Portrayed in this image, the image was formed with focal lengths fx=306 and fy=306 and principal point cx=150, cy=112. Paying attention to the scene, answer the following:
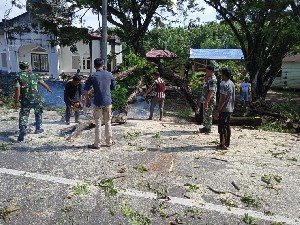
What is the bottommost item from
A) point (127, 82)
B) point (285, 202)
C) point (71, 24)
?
point (285, 202)

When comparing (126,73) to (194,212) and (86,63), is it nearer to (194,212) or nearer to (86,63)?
(194,212)

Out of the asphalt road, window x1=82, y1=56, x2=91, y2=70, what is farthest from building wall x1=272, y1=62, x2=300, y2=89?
the asphalt road

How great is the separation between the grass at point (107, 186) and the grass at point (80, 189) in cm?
19

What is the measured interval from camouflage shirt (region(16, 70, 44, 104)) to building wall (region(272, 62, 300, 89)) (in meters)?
26.3

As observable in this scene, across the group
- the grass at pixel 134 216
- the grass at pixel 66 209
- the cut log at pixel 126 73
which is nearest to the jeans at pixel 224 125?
the grass at pixel 134 216

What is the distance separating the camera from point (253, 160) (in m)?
6.13

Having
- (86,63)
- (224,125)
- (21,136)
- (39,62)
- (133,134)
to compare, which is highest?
(39,62)

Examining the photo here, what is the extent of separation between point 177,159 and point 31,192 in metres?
2.74

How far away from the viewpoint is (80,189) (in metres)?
4.59

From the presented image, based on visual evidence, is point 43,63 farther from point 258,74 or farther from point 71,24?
point 258,74

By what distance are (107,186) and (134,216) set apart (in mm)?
898

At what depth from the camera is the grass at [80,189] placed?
4.51 metres

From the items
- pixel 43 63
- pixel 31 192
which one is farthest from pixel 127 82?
pixel 43 63

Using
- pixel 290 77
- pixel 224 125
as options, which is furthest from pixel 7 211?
pixel 290 77
